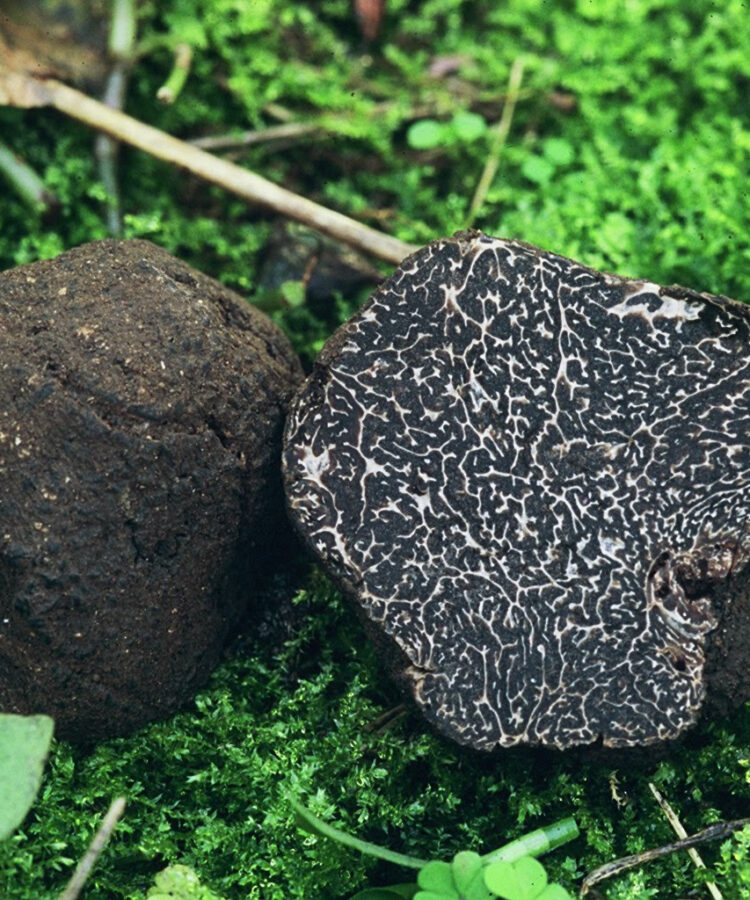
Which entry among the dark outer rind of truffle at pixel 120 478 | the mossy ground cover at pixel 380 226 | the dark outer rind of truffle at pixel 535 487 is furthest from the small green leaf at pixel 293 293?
the dark outer rind of truffle at pixel 535 487

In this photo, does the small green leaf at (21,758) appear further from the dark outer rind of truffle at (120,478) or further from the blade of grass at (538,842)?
the blade of grass at (538,842)

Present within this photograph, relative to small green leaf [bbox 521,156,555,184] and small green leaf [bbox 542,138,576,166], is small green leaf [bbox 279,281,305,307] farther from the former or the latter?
small green leaf [bbox 542,138,576,166]

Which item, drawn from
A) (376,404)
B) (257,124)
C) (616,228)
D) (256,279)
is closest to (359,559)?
(376,404)

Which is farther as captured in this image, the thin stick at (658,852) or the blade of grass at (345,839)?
the thin stick at (658,852)

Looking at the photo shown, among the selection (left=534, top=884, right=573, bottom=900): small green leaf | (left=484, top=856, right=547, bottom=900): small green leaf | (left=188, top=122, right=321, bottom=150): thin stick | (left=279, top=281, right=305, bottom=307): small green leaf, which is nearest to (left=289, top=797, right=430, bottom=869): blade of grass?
(left=484, top=856, right=547, bottom=900): small green leaf

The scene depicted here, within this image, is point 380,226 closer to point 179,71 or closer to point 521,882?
point 179,71

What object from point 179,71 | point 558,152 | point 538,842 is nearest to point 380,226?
point 558,152
